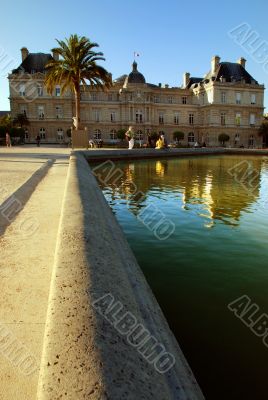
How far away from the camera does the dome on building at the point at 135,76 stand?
6800cm

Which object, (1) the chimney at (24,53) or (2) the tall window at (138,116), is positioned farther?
(2) the tall window at (138,116)


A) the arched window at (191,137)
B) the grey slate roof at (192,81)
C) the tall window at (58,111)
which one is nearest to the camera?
the tall window at (58,111)

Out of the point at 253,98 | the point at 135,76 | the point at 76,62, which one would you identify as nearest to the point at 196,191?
the point at 76,62

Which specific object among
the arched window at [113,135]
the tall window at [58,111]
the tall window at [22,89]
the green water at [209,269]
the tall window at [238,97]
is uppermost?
the tall window at [22,89]

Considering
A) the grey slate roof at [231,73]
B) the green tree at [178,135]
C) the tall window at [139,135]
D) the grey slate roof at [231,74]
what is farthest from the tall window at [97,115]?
the grey slate roof at [231,73]

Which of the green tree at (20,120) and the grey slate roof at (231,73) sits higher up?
the grey slate roof at (231,73)

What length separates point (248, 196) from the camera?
11531 mm

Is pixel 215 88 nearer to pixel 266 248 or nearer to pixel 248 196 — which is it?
pixel 248 196

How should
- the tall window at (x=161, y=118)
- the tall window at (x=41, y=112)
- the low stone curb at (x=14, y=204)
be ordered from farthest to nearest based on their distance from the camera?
the tall window at (x=161, y=118) < the tall window at (x=41, y=112) < the low stone curb at (x=14, y=204)

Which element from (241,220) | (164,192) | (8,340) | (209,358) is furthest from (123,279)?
(164,192)

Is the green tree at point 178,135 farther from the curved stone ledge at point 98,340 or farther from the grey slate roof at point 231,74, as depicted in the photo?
the curved stone ledge at point 98,340

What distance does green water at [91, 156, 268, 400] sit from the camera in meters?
3.27

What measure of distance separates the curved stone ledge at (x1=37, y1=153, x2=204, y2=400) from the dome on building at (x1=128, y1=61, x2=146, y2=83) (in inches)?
2721

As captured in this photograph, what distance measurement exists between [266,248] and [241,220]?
6.19ft
